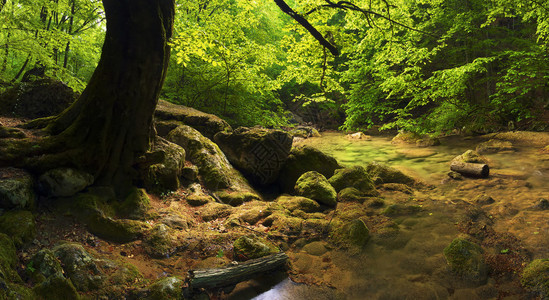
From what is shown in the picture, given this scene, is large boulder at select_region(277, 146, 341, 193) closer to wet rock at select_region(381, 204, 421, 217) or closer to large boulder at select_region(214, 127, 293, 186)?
large boulder at select_region(214, 127, 293, 186)

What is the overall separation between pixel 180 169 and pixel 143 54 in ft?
9.03

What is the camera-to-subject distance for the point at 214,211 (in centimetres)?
555

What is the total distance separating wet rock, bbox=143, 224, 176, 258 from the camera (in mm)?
3844

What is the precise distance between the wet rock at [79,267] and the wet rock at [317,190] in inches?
188

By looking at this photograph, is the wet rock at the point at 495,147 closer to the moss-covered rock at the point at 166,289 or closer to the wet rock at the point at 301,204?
the wet rock at the point at 301,204

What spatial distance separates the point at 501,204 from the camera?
570cm

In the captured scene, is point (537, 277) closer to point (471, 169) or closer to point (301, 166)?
point (471, 169)

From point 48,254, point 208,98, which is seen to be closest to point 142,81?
point 48,254

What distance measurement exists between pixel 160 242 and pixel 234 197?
8.19 ft

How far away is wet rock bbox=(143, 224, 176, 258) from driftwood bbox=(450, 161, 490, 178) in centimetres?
831

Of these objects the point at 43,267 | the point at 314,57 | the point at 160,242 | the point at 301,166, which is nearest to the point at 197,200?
the point at 160,242

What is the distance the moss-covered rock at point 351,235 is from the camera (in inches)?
185

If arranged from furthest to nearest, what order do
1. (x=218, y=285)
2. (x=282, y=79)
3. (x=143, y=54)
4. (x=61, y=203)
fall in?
(x=282, y=79)
(x=143, y=54)
(x=61, y=203)
(x=218, y=285)

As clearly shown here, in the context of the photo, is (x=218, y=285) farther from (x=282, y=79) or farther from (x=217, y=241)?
(x=282, y=79)
